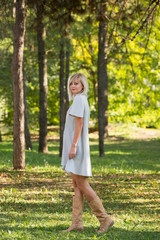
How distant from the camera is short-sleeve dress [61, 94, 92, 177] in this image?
16.4 feet

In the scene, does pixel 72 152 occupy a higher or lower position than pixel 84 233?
higher

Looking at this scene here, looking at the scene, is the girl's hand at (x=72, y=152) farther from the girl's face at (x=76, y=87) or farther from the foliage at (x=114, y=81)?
the foliage at (x=114, y=81)

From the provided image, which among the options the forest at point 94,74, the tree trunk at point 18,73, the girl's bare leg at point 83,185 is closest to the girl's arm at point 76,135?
the girl's bare leg at point 83,185

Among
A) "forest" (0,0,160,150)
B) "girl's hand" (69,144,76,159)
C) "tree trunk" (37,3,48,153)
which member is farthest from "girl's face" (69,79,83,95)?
"tree trunk" (37,3,48,153)

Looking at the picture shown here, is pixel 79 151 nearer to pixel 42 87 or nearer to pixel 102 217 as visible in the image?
pixel 102 217

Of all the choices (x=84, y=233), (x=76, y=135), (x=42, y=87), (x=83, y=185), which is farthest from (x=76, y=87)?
(x=42, y=87)

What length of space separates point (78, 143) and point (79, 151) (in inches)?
4.2

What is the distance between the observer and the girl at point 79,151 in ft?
16.4

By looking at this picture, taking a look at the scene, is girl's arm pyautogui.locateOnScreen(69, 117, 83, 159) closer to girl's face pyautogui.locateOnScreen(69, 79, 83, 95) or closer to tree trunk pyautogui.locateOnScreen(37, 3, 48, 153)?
girl's face pyautogui.locateOnScreen(69, 79, 83, 95)

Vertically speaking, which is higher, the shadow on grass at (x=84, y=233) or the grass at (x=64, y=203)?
the shadow on grass at (x=84, y=233)

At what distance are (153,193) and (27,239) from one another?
4.71 metres

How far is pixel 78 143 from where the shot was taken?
16.6 feet

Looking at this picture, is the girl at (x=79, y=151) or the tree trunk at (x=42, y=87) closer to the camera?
the girl at (x=79, y=151)

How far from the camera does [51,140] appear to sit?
2730cm
